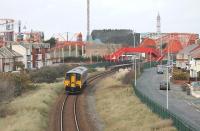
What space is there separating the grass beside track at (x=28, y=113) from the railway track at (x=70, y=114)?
1.43 metres

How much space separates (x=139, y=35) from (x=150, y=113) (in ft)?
511

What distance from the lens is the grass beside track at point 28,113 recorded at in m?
33.2

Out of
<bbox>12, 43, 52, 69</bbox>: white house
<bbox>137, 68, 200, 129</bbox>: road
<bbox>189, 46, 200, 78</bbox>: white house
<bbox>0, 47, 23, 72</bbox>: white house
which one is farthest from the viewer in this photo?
<bbox>12, 43, 52, 69</bbox>: white house

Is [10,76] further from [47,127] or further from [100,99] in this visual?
[47,127]

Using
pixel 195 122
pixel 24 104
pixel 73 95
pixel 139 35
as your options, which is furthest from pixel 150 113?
pixel 139 35

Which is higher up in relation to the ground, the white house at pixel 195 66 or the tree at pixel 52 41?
the tree at pixel 52 41

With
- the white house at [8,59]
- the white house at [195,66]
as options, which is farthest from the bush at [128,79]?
the white house at [8,59]

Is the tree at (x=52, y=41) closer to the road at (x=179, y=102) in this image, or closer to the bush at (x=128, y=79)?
the bush at (x=128, y=79)

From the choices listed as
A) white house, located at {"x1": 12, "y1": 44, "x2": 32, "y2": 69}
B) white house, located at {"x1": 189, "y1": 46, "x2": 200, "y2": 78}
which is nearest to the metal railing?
white house, located at {"x1": 189, "y1": 46, "x2": 200, "y2": 78}

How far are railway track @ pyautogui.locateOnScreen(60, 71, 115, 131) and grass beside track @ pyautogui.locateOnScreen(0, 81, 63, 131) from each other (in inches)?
56.2

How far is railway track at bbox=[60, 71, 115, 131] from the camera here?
3468 cm

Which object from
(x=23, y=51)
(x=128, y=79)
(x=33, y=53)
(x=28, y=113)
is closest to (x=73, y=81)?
(x=128, y=79)

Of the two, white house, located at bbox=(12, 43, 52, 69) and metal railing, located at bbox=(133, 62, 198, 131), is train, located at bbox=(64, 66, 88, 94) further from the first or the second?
white house, located at bbox=(12, 43, 52, 69)

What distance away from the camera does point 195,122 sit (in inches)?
1394
